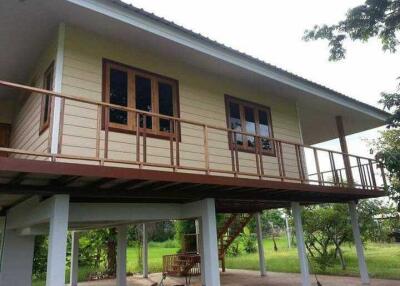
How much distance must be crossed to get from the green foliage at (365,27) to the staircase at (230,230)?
24.8 feet

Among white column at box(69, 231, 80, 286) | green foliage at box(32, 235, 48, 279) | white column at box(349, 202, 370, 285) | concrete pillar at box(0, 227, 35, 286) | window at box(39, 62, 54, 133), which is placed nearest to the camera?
window at box(39, 62, 54, 133)

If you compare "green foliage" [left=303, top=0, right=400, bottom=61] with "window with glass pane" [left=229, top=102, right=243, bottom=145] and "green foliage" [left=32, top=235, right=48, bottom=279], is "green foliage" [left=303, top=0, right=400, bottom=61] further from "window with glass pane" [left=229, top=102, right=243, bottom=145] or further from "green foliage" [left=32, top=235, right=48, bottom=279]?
"green foliage" [left=32, top=235, right=48, bottom=279]

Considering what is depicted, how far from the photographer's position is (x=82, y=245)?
65.7 ft

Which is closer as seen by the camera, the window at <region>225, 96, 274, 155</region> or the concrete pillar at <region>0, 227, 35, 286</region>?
the concrete pillar at <region>0, 227, 35, 286</region>

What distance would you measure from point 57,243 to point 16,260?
3.48 meters

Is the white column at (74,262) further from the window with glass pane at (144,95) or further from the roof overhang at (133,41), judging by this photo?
the window with glass pane at (144,95)

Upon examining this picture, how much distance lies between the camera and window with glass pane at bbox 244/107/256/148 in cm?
993

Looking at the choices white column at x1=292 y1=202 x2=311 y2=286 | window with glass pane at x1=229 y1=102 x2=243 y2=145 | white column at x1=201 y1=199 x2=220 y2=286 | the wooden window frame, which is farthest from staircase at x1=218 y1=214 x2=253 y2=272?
white column at x1=201 y1=199 x2=220 y2=286

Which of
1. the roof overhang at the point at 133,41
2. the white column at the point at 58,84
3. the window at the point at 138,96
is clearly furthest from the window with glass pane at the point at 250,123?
the white column at the point at 58,84

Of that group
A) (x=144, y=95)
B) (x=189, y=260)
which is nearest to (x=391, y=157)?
(x=144, y=95)

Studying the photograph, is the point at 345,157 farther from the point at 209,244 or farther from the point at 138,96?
the point at 138,96

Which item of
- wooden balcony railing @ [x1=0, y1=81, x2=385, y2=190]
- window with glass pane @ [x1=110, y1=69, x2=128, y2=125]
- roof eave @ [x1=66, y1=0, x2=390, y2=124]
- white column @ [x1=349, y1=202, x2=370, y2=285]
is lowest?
white column @ [x1=349, y1=202, x2=370, y2=285]

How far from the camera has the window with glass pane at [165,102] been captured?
8.11 m

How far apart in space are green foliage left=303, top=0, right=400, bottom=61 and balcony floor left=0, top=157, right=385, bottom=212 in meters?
5.80
